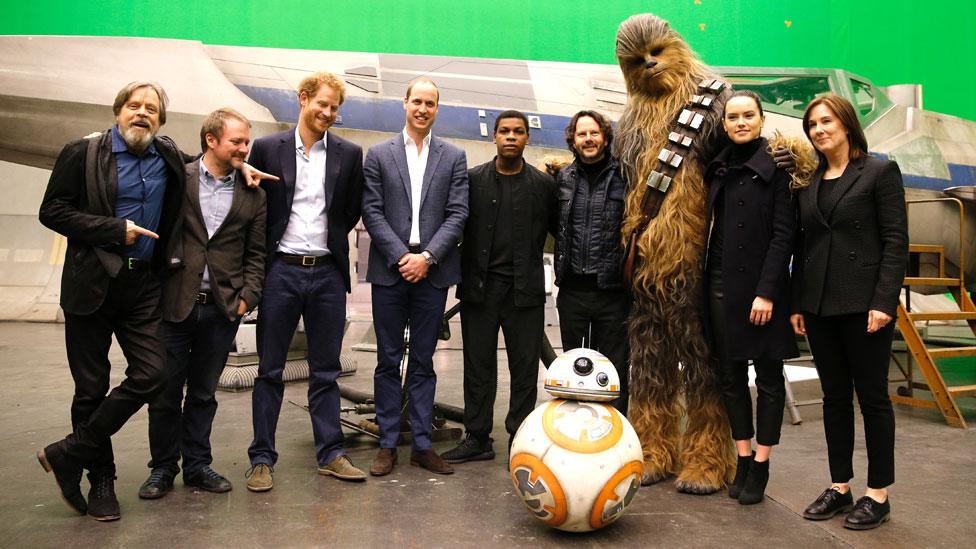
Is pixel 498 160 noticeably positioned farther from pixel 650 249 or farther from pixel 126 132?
pixel 126 132

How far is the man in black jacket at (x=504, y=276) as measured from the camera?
338 cm

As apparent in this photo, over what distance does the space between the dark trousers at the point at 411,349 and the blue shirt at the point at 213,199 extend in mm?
706

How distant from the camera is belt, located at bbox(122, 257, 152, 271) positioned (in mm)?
2625

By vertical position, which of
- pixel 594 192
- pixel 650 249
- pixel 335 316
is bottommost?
pixel 335 316

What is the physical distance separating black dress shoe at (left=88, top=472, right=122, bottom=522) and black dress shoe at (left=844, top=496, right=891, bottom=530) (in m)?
2.63

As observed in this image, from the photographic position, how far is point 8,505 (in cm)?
285

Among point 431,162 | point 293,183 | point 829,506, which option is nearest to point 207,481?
point 293,183

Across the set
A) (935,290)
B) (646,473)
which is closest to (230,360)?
(646,473)

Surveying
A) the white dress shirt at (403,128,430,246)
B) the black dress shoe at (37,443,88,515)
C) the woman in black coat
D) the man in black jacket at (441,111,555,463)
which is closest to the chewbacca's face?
the woman in black coat

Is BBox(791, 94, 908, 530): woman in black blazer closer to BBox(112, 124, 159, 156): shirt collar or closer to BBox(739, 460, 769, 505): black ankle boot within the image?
BBox(739, 460, 769, 505): black ankle boot

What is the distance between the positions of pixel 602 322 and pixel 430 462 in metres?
0.99

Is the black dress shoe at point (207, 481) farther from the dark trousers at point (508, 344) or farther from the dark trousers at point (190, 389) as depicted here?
the dark trousers at point (508, 344)

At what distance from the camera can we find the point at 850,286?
8.59ft

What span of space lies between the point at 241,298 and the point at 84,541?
999 millimetres
